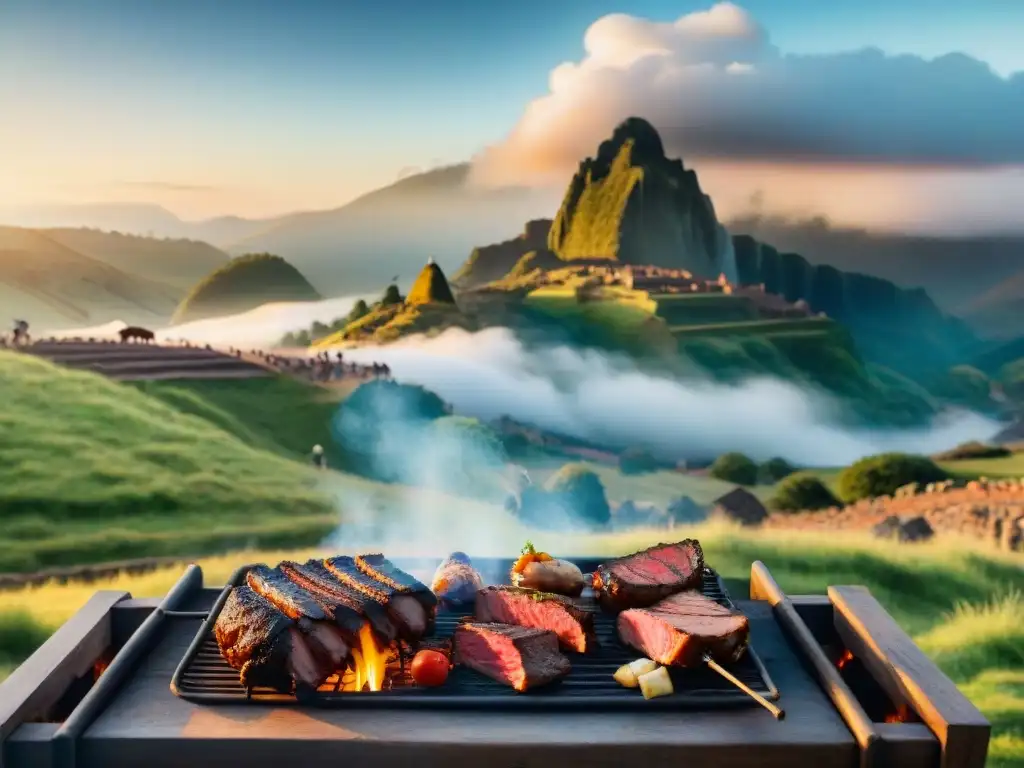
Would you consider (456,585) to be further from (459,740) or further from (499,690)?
(459,740)

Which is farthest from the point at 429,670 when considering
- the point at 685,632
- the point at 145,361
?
the point at 145,361

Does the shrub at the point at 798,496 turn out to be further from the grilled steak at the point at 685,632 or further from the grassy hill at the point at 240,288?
the grilled steak at the point at 685,632

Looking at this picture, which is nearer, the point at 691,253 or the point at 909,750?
the point at 909,750

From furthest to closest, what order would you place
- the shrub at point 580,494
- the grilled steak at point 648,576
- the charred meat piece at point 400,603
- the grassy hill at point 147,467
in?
the shrub at point 580,494 < the grassy hill at point 147,467 < the grilled steak at point 648,576 < the charred meat piece at point 400,603

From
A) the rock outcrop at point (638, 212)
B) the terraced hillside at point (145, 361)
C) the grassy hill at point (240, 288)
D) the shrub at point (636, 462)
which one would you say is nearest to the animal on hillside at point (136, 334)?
the terraced hillside at point (145, 361)

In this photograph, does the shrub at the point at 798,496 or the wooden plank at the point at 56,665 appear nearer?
the wooden plank at the point at 56,665

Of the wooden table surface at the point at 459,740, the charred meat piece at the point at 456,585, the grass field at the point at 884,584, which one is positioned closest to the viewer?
the wooden table surface at the point at 459,740

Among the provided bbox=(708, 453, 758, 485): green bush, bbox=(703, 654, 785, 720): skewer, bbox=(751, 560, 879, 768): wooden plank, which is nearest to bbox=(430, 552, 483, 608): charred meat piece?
bbox=(703, 654, 785, 720): skewer
